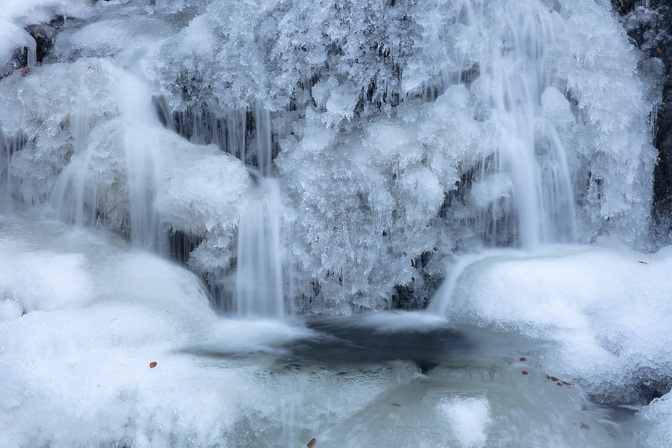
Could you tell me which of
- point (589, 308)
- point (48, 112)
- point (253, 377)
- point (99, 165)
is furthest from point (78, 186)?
point (589, 308)

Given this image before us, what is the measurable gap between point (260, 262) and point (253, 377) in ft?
4.78

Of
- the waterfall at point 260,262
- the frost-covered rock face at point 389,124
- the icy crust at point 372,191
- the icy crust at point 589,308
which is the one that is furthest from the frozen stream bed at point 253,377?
the frost-covered rock face at point 389,124

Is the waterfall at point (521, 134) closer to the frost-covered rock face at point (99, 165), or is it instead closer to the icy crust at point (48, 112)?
the frost-covered rock face at point (99, 165)

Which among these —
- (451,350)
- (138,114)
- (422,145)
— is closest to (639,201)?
(422,145)

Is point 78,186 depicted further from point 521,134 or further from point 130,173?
point 521,134

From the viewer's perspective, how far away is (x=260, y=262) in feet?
14.2

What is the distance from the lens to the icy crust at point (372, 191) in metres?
4.35

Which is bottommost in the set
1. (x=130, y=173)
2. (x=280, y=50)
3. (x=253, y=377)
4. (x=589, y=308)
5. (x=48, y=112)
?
(x=253, y=377)

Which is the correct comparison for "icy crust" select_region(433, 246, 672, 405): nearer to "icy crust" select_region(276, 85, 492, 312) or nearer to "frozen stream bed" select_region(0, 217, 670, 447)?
"frozen stream bed" select_region(0, 217, 670, 447)

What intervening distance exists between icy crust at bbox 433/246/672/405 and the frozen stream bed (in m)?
0.02

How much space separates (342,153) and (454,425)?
2379 mm

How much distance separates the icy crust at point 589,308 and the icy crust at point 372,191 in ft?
1.79

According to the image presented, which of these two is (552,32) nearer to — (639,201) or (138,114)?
(639,201)

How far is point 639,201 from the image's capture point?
471 centimetres
